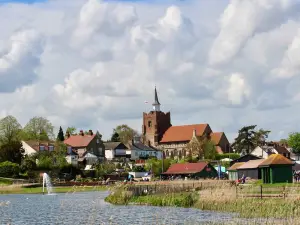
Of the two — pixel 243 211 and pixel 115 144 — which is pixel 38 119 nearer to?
pixel 115 144

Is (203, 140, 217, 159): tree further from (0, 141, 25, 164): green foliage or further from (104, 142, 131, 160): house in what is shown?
(0, 141, 25, 164): green foliage

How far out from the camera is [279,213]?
32.5 m

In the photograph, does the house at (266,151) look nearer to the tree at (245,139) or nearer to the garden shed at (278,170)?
the tree at (245,139)

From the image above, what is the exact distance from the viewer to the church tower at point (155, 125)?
18900 centimetres

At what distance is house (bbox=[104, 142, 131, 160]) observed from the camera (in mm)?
161375

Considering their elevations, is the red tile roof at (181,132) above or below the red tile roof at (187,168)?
above

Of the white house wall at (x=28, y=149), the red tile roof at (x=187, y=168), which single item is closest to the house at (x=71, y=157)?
the white house wall at (x=28, y=149)

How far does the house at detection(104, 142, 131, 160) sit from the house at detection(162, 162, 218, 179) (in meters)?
50.7

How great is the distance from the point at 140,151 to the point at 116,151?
362 inches

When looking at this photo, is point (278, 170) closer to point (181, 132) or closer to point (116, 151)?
point (116, 151)

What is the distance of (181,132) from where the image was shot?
184 meters

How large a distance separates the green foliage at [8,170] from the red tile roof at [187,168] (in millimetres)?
27142

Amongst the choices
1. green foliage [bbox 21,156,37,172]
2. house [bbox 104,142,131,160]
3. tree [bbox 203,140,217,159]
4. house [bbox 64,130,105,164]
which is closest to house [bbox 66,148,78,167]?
house [bbox 64,130,105,164]

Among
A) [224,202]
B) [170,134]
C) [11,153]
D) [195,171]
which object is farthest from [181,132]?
[224,202]
